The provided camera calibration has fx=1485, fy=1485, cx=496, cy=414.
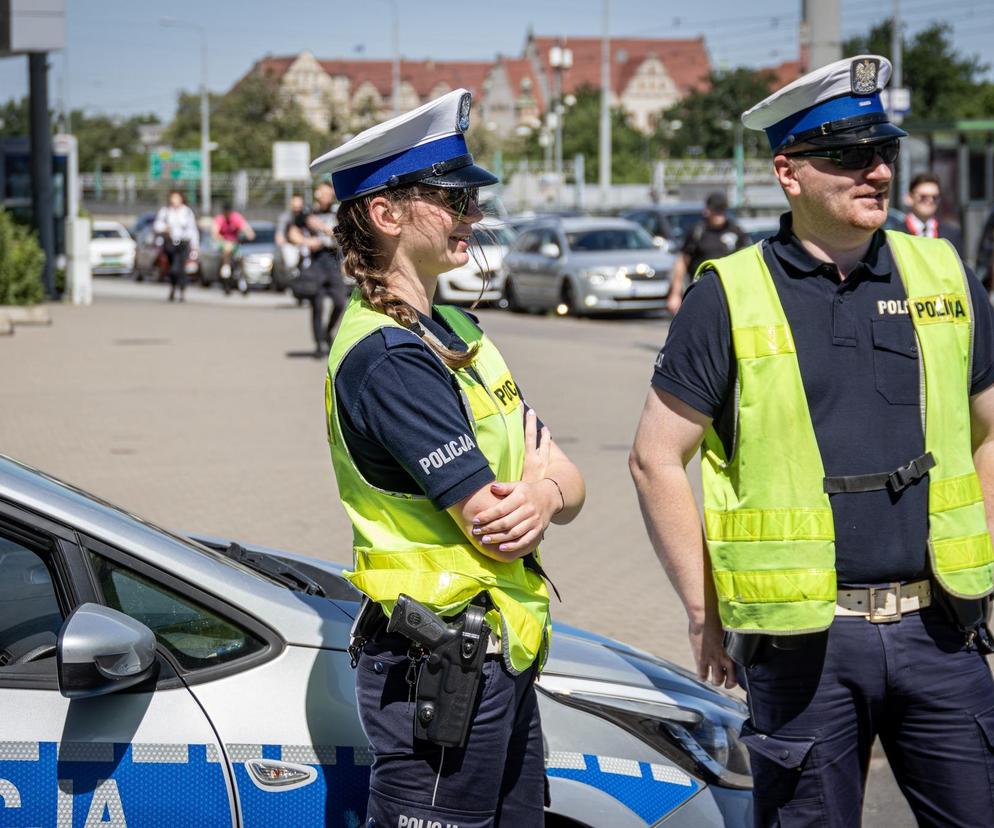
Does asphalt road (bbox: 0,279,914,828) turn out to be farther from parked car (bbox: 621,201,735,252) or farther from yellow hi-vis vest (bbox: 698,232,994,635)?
parked car (bbox: 621,201,735,252)

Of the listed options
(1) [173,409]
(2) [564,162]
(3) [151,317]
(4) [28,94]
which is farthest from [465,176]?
(2) [564,162]

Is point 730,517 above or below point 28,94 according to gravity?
below

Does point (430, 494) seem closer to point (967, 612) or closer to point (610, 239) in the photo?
point (967, 612)

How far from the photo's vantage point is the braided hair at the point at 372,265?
2.64 meters

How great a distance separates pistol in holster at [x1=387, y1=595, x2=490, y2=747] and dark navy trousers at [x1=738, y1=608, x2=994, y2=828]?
67 cm

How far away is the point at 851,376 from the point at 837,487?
8.5 inches

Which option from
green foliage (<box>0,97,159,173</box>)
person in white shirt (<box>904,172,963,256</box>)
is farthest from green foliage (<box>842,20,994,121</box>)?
person in white shirt (<box>904,172,963,256</box>)

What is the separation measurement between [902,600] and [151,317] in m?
22.1

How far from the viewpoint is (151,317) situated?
941 inches

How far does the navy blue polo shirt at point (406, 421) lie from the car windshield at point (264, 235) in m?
31.9

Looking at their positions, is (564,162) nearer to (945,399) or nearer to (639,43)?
(639,43)

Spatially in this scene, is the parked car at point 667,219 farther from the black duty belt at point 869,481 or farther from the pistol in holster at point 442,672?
the pistol in holster at point 442,672

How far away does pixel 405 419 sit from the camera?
2500 mm

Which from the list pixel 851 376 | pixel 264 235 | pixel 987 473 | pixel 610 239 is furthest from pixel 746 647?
pixel 264 235
